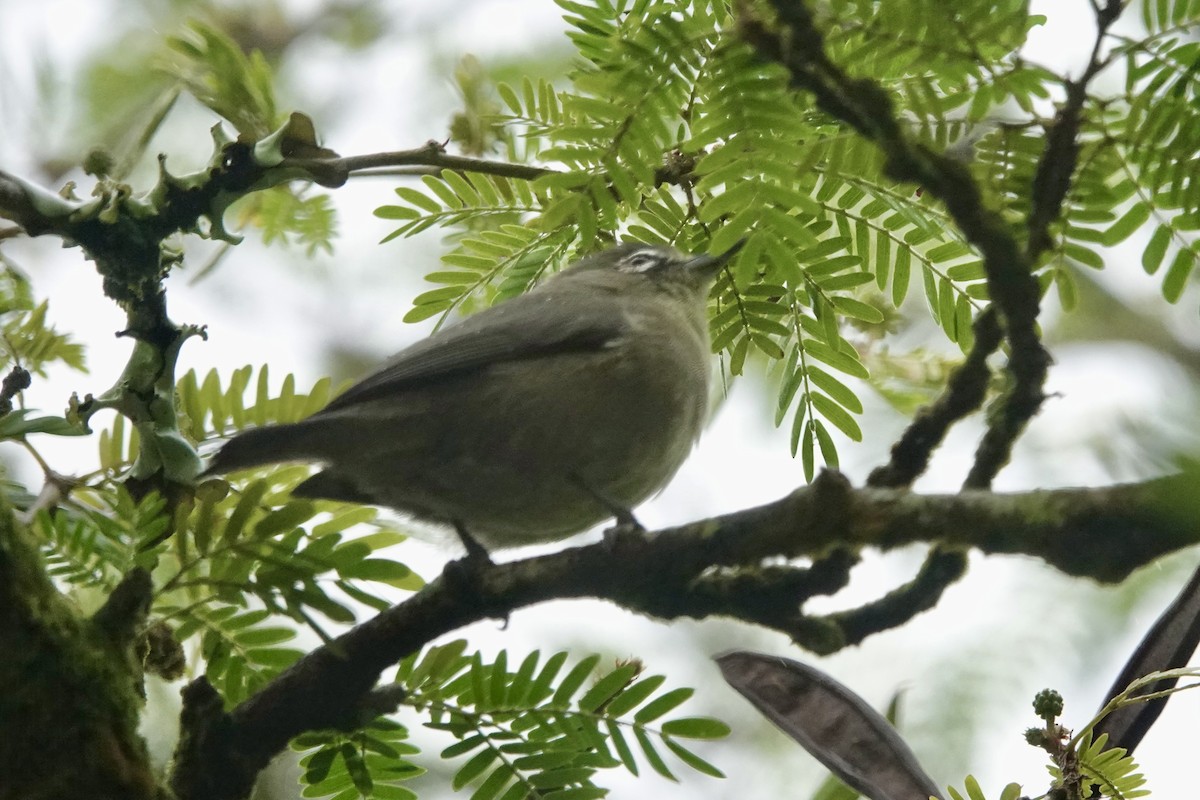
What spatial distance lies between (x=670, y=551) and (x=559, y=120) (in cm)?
165

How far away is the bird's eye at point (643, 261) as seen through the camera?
520 centimetres

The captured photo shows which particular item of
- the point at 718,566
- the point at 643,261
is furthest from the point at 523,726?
the point at 643,261

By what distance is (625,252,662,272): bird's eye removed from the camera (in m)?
5.20

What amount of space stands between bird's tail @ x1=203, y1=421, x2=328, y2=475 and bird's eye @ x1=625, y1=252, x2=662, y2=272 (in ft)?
6.18

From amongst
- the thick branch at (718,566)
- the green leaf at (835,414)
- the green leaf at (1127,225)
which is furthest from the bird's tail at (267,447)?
the green leaf at (1127,225)

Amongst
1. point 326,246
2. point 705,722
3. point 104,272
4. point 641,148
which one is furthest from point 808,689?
point 326,246

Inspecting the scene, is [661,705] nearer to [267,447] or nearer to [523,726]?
[523,726]

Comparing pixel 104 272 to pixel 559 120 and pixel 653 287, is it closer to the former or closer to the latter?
pixel 559 120

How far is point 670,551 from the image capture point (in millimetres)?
2328

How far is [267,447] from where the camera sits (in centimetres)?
352

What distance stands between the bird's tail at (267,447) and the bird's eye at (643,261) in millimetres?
1885

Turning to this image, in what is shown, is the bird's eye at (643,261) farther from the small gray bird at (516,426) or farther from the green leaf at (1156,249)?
the green leaf at (1156,249)

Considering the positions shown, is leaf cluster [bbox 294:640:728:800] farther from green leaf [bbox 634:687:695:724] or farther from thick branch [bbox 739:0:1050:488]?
thick branch [bbox 739:0:1050:488]

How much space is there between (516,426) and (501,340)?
42 cm
